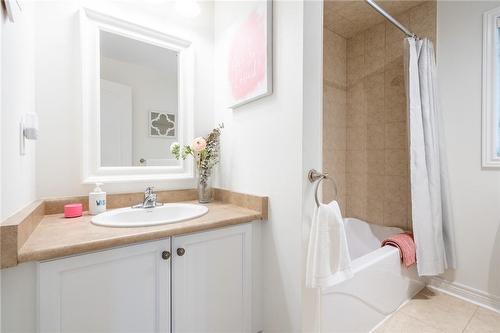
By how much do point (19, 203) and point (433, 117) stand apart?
2.40 m

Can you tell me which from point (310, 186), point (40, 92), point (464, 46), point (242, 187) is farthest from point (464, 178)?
point (40, 92)

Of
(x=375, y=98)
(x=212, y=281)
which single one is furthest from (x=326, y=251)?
(x=375, y=98)

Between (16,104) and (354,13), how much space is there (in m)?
2.44

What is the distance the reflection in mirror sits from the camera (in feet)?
4.46

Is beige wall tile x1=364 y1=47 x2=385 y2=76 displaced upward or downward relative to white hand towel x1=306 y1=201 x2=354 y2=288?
upward

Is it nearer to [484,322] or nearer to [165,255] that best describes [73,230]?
[165,255]

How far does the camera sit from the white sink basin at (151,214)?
1.14 m

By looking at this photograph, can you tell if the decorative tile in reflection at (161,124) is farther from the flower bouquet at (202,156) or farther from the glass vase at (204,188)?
the glass vase at (204,188)

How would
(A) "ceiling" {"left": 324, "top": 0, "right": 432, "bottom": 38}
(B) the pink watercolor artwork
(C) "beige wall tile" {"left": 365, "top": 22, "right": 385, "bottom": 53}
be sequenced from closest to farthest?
(B) the pink watercolor artwork < (A) "ceiling" {"left": 324, "top": 0, "right": 432, "bottom": 38} < (C) "beige wall tile" {"left": 365, "top": 22, "right": 385, "bottom": 53}

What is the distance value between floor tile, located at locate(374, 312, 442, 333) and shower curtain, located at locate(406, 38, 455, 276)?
31 cm

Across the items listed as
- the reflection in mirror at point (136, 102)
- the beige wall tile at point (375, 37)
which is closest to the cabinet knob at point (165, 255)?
the reflection in mirror at point (136, 102)

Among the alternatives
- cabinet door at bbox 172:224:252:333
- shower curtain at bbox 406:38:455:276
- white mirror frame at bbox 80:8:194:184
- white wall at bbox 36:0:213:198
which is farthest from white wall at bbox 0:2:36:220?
shower curtain at bbox 406:38:455:276

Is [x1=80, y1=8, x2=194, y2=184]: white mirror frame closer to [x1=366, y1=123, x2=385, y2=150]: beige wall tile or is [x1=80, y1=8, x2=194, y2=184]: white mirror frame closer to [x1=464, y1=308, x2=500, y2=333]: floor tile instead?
[x1=366, y1=123, x2=385, y2=150]: beige wall tile

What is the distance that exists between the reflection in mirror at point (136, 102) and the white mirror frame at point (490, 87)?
2.14 meters
